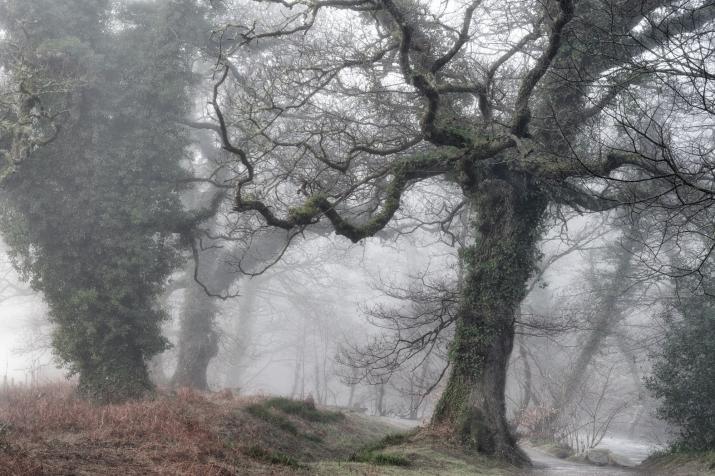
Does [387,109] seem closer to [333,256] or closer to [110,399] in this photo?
[110,399]

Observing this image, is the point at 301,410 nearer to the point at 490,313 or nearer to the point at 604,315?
the point at 490,313

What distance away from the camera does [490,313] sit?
1110cm

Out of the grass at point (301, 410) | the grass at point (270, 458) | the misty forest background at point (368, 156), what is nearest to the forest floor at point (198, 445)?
the grass at point (270, 458)

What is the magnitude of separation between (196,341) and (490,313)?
1302cm

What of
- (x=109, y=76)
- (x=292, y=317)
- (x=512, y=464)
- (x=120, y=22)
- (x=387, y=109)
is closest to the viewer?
(x=512, y=464)


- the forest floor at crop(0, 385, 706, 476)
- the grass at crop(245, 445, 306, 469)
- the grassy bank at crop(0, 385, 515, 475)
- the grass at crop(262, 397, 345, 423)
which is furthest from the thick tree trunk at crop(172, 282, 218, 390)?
the grass at crop(245, 445, 306, 469)

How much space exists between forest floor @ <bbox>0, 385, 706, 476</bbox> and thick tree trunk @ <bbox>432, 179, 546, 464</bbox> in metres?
0.67

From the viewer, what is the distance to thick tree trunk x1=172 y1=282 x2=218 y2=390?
20.5 metres

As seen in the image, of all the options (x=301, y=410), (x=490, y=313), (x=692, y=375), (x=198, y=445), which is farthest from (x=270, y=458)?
(x=692, y=375)

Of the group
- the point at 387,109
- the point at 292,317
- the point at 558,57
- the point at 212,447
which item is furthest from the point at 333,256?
the point at 212,447

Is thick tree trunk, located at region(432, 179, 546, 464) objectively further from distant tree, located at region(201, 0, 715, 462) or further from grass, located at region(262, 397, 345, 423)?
grass, located at region(262, 397, 345, 423)

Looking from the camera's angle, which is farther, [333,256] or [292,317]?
[292,317]

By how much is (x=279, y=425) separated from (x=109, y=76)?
1053cm

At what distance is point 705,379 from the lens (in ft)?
44.6
